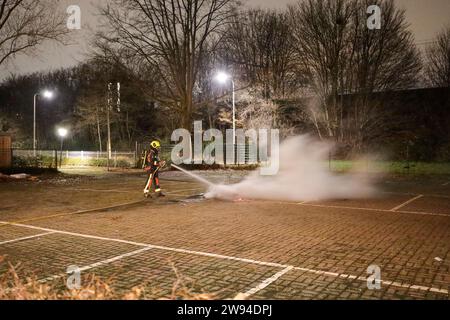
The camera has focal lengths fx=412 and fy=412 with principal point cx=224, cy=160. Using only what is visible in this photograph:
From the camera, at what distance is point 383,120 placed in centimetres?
3469

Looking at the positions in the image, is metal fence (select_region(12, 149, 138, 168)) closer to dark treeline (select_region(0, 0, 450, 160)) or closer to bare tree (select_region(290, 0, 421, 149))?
dark treeline (select_region(0, 0, 450, 160))

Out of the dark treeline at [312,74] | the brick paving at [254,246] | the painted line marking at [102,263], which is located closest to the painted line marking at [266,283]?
the brick paving at [254,246]

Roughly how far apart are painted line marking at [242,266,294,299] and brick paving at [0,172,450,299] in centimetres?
8

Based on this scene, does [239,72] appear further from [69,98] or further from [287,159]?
[69,98]

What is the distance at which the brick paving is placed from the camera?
593 centimetres

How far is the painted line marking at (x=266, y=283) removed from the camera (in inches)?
218

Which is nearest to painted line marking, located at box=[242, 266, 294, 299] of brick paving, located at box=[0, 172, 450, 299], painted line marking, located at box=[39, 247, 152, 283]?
brick paving, located at box=[0, 172, 450, 299]

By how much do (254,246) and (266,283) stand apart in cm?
221

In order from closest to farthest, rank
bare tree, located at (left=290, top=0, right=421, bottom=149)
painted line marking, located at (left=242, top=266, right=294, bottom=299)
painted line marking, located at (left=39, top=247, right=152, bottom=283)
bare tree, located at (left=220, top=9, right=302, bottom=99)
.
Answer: painted line marking, located at (left=242, top=266, right=294, bottom=299) < painted line marking, located at (left=39, top=247, right=152, bottom=283) < bare tree, located at (left=290, top=0, right=421, bottom=149) < bare tree, located at (left=220, top=9, right=302, bottom=99)

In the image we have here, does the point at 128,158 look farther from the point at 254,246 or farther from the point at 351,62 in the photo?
the point at 254,246

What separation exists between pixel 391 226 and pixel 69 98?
60.7 metres

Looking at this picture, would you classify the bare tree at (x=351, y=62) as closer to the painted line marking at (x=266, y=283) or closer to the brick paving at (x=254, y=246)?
the brick paving at (x=254, y=246)

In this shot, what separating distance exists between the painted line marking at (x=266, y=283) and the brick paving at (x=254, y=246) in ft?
0.26
